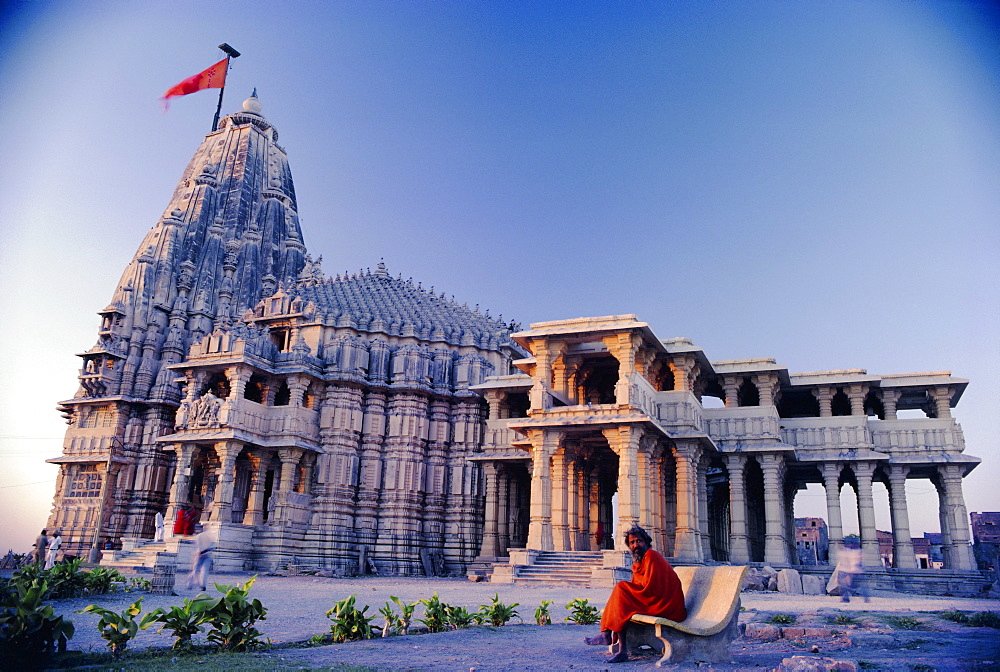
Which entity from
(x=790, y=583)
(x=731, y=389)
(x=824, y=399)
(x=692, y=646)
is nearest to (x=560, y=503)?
(x=790, y=583)

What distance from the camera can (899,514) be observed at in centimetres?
2914

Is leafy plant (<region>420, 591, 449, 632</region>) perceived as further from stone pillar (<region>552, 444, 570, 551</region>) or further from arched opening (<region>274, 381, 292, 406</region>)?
arched opening (<region>274, 381, 292, 406</region>)

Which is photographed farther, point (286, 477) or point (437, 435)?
point (437, 435)

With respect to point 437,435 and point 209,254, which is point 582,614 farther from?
point 209,254

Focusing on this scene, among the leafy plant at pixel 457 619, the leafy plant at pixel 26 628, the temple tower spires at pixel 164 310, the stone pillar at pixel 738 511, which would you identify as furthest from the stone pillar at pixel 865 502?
the leafy plant at pixel 26 628

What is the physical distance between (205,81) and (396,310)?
29950 mm

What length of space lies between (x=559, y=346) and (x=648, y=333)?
317 cm

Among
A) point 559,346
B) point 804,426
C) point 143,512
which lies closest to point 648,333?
point 559,346

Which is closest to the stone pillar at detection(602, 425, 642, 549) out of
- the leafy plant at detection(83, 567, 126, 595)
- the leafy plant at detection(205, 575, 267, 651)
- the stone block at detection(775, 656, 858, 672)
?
the leafy plant at detection(83, 567, 126, 595)

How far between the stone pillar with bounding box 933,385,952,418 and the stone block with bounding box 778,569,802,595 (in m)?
11.6

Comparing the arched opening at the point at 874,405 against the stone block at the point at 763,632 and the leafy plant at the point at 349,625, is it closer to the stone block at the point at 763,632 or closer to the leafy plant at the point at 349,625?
the stone block at the point at 763,632

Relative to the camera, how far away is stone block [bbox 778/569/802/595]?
22.6 m

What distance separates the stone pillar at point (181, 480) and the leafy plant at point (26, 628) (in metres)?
23.8

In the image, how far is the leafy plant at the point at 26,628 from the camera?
23.0 feet
